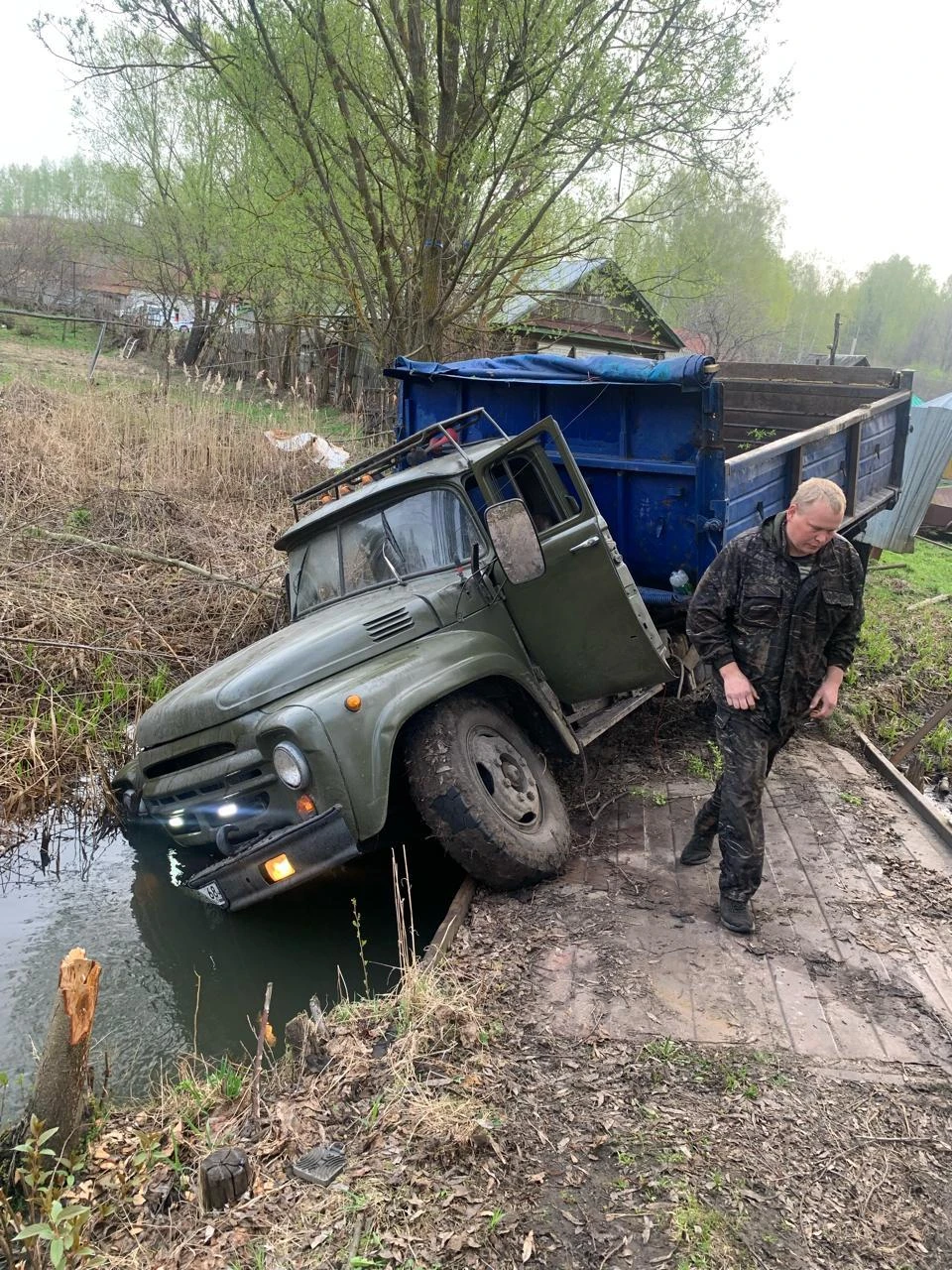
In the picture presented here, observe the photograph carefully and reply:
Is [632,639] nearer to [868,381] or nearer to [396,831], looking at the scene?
[396,831]

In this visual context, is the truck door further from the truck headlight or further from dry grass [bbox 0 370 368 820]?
dry grass [bbox 0 370 368 820]

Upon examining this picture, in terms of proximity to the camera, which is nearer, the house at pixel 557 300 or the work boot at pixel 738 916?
the work boot at pixel 738 916

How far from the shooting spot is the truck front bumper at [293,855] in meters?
3.74

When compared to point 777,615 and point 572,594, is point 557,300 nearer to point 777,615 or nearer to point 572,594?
point 572,594

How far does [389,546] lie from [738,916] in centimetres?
268

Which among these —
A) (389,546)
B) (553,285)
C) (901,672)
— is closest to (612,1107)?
(389,546)

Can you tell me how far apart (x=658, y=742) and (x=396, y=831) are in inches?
86.4

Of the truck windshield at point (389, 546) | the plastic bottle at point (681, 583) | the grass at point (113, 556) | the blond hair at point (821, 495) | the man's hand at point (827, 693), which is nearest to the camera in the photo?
the blond hair at point (821, 495)

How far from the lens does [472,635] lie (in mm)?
4578

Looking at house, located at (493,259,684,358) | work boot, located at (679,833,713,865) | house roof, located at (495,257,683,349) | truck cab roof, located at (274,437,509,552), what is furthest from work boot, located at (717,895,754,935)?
house roof, located at (495,257,683,349)

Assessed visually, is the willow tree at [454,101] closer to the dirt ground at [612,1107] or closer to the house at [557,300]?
the house at [557,300]

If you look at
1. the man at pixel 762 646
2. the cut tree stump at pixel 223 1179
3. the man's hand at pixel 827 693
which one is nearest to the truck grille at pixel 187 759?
the cut tree stump at pixel 223 1179

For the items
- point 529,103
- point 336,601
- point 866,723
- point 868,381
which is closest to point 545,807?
point 336,601

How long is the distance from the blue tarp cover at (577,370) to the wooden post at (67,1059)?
426 centimetres
